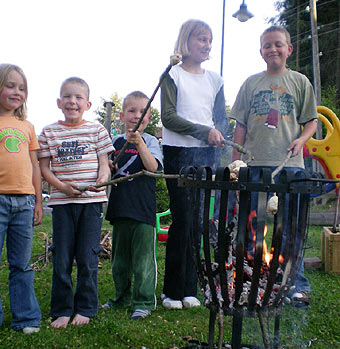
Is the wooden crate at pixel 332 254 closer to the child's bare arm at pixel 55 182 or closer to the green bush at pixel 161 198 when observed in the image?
the child's bare arm at pixel 55 182

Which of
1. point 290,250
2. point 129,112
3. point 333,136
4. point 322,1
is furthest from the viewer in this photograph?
point 322,1

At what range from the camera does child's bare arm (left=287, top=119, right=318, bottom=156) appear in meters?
2.07

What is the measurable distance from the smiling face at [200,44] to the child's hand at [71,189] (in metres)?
1.05

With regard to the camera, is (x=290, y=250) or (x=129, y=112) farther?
(x=129, y=112)

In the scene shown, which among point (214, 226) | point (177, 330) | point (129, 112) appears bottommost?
point (177, 330)

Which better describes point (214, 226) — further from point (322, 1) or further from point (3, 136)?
point (322, 1)

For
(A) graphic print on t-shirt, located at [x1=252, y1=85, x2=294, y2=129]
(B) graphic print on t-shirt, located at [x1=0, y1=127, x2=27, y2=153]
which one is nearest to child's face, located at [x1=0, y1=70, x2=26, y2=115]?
(B) graphic print on t-shirt, located at [x1=0, y1=127, x2=27, y2=153]

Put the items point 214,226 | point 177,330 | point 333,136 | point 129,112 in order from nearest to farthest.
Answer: point 214,226 → point 177,330 → point 129,112 → point 333,136

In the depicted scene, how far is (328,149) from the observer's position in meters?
4.06

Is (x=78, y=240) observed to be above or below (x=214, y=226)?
below

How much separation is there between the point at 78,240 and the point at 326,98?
3.37 m

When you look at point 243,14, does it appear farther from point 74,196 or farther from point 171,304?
point 171,304

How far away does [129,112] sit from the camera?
244cm

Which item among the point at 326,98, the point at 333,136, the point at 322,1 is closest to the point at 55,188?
the point at 333,136
